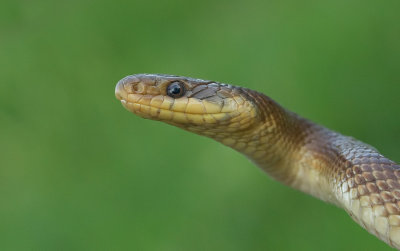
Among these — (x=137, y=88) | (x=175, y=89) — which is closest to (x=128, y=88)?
(x=137, y=88)

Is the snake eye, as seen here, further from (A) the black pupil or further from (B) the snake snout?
(B) the snake snout

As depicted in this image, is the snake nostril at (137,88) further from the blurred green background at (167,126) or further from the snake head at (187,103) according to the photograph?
the blurred green background at (167,126)

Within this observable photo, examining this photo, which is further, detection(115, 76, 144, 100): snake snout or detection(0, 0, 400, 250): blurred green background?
detection(0, 0, 400, 250): blurred green background

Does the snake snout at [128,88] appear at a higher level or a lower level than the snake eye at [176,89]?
higher

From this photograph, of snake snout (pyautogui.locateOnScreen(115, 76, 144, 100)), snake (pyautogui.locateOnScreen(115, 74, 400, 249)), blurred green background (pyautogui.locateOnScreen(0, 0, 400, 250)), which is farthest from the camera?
blurred green background (pyautogui.locateOnScreen(0, 0, 400, 250))

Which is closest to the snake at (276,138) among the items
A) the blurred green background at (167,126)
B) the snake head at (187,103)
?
the snake head at (187,103)

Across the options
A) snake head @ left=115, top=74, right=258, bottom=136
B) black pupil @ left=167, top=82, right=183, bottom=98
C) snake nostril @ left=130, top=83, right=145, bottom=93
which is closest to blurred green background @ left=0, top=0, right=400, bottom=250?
snake head @ left=115, top=74, right=258, bottom=136

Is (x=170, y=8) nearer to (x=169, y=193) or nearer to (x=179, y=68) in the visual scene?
(x=179, y=68)

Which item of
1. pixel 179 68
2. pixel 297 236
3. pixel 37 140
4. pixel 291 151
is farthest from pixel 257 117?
pixel 37 140
